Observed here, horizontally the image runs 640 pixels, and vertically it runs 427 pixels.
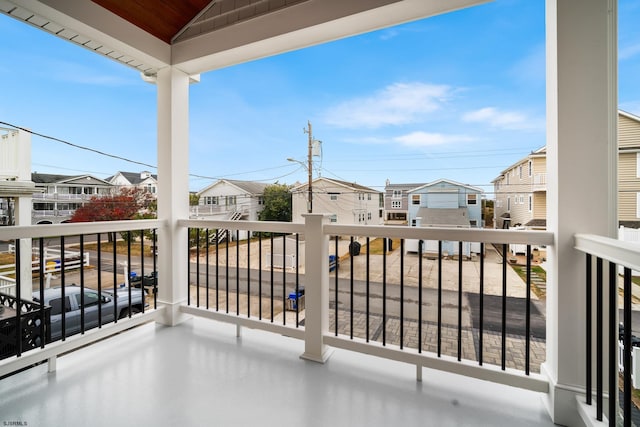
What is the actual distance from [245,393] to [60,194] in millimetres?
2047

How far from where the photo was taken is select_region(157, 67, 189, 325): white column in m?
2.47

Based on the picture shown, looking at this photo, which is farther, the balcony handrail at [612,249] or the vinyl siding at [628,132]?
the vinyl siding at [628,132]

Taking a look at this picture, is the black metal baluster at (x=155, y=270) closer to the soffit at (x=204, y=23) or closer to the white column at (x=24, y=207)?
the white column at (x=24, y=207)

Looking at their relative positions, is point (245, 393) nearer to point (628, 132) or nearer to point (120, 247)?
point (120, 247)

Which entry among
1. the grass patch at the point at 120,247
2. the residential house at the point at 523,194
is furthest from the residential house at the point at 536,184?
the grass patch at the point at 120,247

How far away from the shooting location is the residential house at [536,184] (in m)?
1.27

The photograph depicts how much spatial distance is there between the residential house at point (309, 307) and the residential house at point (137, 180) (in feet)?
0.68

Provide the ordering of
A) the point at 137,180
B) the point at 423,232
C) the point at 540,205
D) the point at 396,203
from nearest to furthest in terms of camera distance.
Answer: the point at 540,205 → the point at 423,232 → the point at 396,203 → the point at 137,180

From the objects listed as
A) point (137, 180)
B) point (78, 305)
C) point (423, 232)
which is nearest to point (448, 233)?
point (423, 232)

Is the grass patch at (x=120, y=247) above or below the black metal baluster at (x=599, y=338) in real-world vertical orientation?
above

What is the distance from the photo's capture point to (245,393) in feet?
5.09

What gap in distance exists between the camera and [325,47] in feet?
7.41

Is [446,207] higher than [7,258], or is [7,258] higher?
[446,207]

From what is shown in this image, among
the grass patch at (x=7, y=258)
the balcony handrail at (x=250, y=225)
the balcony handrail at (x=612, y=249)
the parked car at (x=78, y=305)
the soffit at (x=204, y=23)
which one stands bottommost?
the parked car at (x=78, y=305)
